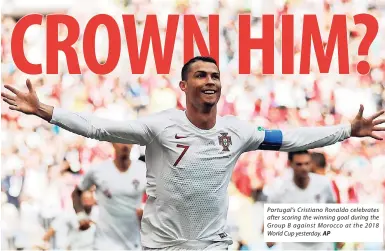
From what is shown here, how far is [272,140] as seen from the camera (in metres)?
4.54

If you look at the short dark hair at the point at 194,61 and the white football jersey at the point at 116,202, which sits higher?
the short dark hair at the point at 194,61

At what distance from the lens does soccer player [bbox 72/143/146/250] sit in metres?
6.36

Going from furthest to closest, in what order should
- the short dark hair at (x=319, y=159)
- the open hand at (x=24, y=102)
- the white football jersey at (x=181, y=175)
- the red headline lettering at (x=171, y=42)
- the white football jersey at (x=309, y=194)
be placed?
the short dark hair at (x=319, y=159)
the white football jersey at (x=309, y=194)
the red headline lettering at (x=171, y=42)
the white football jersey at (x=181, y=175)
the open hand at (x=24, y=102)

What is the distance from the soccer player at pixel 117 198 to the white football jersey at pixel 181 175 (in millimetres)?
2029

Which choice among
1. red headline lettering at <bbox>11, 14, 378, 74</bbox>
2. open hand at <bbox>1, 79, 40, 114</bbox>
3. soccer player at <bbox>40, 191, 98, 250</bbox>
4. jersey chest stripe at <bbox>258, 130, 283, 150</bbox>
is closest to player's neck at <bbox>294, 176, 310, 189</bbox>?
red headline lettering at <bbox>11, 14, 378, 74</bbox>

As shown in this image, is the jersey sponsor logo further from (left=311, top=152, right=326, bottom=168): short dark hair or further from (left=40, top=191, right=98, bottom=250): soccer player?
(left=311, top=152, right=326, bottom=168): short dark hair

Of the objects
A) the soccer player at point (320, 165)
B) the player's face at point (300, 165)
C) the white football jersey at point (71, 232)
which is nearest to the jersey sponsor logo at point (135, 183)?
the white football jersey at point (71, 232)

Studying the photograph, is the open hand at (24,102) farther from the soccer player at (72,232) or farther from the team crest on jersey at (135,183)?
the soccer player at (72,232)

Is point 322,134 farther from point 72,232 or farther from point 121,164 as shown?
point 72,232

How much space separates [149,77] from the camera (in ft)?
21.5

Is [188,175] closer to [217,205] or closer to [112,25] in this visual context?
[217,205]

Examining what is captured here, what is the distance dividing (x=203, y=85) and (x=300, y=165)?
2.45 meters

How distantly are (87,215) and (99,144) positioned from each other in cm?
62

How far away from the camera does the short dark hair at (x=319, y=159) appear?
6.81 meters
